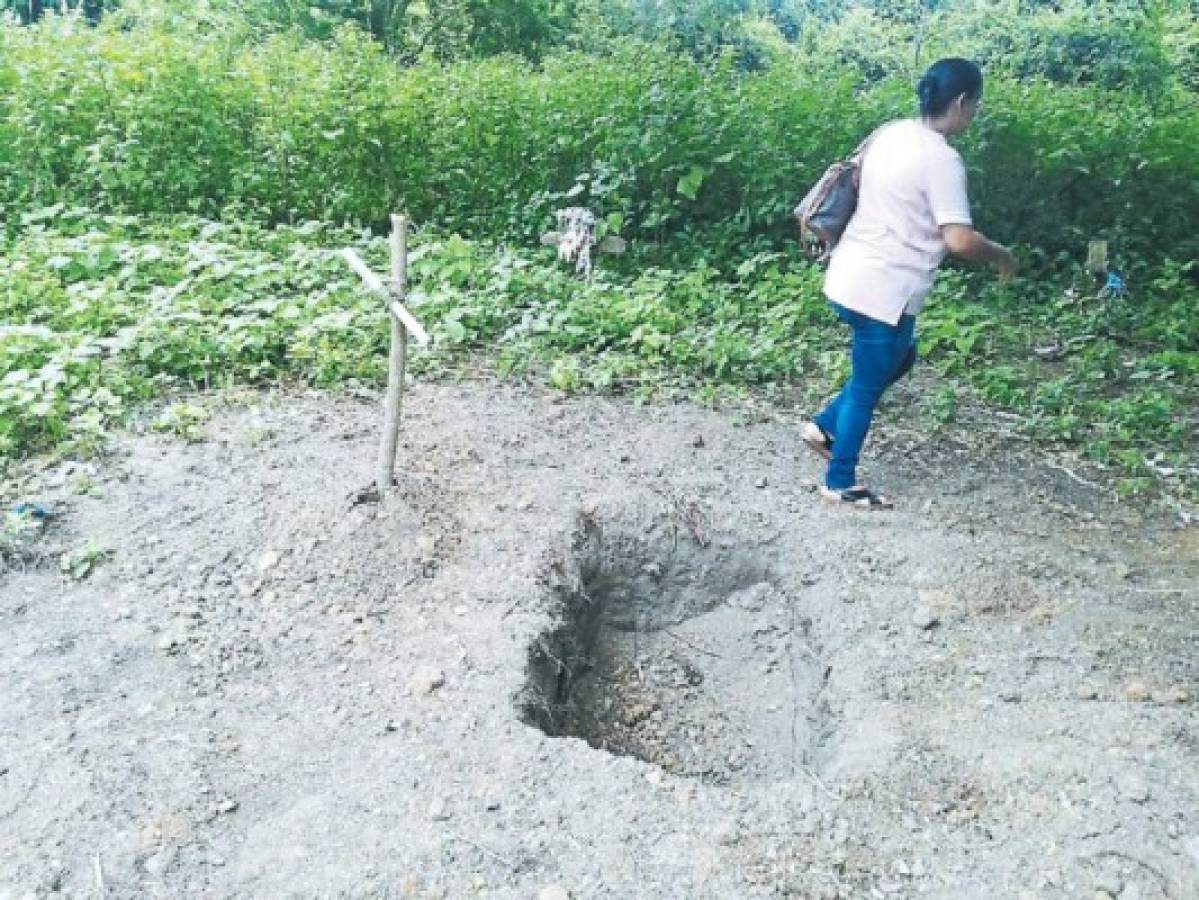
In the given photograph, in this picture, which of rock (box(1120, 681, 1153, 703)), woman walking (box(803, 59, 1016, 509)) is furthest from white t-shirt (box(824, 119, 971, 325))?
rock (box(1120, 681, 1153, 703))

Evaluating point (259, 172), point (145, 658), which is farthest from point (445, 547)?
point (259, 172)

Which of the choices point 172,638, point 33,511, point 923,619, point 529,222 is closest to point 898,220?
point 923,619

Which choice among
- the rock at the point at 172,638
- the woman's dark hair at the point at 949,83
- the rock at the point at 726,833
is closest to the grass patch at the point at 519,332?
the rock at the point at 172,638

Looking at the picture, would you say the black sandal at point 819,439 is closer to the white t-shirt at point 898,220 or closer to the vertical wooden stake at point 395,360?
the white t-shirt at point 898,220

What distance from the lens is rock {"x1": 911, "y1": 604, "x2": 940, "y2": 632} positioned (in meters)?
3.58

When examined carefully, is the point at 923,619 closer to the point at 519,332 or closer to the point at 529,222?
the point at 519,332

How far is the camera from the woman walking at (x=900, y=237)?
3.64m

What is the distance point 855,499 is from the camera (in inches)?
171

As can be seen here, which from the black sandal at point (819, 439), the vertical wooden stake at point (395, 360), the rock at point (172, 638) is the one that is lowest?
the rock at point (172, 638)

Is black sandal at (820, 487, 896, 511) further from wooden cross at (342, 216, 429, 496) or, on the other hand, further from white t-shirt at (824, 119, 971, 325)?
wooden cross at (342, 216, 429, 496)

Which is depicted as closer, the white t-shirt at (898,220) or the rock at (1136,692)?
the rock at (1136,692)

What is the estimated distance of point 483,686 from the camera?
3219mm

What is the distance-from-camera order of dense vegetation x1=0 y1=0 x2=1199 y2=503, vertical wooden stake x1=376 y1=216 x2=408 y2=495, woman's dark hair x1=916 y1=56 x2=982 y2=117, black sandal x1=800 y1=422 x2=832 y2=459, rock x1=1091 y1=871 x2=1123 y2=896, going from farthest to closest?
dense vegetation x1=0 y1=0 x2=1199 y2=503, black sandal x1=800 y1=422 x2=832 y2=459, vertical wooden stake x1=376 y1=216 x2=408 y2=495, woman's dark hair x1=916 y1=56 x2=982 y2=117, rock x1=1091 y1=871 x2=1123 y2=896

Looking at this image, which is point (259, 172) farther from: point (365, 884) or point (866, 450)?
point (365, 884)
